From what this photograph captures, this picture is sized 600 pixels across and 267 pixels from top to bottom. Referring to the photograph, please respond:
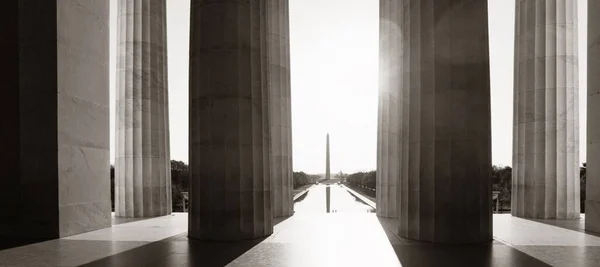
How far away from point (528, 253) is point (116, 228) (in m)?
31.3

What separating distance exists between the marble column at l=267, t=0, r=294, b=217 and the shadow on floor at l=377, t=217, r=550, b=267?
781 inches

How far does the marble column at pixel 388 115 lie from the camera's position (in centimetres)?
4756

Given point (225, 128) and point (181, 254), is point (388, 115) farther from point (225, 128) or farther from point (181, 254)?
point (181, 254)

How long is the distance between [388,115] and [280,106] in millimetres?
12703

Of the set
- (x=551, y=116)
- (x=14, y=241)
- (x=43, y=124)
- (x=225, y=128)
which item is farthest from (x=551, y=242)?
(x=43, y=124)

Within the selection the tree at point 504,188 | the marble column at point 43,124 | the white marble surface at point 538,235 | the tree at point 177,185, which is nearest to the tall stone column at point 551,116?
the white marble surface at point 538,235

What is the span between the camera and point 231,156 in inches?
1188

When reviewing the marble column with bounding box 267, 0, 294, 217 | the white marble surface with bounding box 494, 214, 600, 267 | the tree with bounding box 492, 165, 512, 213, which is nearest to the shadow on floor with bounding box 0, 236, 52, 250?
the marble column with bounding box 267, 0, 294, 217

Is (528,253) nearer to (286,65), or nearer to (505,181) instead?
(286,65)

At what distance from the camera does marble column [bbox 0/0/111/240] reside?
3181cm

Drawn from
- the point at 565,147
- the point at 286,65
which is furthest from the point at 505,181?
the point at 286,65

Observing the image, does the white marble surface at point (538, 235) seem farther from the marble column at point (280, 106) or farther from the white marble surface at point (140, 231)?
the white marble surface at point (140, 231)

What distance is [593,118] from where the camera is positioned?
34.8 meters

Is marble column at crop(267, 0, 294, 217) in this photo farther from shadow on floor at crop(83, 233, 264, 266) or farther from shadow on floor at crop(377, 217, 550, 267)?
shadow on floor at crop(377, 217, 550, 267)
